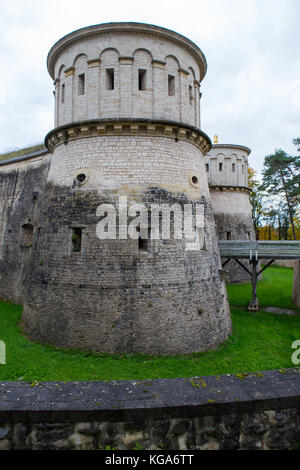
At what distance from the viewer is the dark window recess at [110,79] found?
980cm

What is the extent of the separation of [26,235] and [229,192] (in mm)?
13825

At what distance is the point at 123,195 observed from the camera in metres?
9.02

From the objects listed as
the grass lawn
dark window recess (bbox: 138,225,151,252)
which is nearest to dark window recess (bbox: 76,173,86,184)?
dark window recess (bbox: 138,225,151,252)

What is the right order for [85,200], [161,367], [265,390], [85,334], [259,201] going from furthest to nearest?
[259,201] → [85,200] → [85,334] → [161,367] → [265,390]

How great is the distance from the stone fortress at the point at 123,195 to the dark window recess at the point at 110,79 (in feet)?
0.19

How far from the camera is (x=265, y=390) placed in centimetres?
338

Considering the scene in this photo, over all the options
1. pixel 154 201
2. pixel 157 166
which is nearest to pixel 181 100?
pixel 157 166

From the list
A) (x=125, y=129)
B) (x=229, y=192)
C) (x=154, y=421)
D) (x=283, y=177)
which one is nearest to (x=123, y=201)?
(x=125, y=129)

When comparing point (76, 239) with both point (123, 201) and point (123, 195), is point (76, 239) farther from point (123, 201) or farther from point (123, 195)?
point (123, 195)

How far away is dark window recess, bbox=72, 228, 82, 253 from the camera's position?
9.48 m

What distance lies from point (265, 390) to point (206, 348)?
6.20 metres

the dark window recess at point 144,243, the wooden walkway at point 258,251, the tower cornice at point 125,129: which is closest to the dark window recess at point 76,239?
the dark window recess at point 144,243

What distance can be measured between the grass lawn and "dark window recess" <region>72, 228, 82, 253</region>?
3.03 meters

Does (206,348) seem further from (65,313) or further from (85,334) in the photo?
(65,313)
